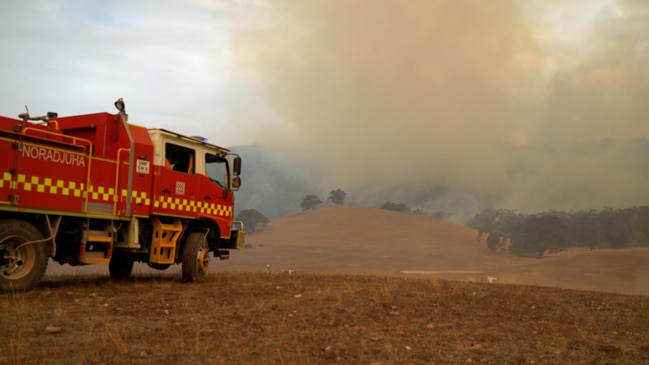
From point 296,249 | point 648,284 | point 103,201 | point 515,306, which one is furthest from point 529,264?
point 103,201

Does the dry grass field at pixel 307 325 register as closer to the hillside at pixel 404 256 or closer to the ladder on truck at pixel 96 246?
the ladder on truck at pixel 96 246

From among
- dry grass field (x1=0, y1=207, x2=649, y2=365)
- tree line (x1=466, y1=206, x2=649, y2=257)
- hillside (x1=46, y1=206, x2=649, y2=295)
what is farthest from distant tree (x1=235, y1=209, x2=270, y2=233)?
dry grass field (x1=0, y1=207, x2=649, y2=365)

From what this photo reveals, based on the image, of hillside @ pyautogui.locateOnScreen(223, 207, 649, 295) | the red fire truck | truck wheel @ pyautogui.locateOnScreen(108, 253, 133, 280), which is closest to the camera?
Answer: the red fire truck

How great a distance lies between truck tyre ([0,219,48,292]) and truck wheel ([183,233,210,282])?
11.0 feet

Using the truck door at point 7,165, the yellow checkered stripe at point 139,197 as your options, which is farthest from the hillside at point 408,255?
the truck door at point 7,165

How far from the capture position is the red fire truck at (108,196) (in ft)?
27.9

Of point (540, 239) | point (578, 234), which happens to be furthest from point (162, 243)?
point (578, 234)

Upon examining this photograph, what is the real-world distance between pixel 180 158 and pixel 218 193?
4.53 feet

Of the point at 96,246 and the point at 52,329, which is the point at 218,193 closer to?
the point at 96,246

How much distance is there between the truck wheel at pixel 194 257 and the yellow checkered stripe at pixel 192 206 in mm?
650

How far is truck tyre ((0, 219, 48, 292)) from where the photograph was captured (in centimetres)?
835

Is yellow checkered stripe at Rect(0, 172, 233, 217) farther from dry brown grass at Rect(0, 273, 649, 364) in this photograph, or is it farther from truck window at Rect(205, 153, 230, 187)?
dry brown grass at Rect(0, 273, 649, 364)

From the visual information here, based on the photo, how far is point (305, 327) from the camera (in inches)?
271

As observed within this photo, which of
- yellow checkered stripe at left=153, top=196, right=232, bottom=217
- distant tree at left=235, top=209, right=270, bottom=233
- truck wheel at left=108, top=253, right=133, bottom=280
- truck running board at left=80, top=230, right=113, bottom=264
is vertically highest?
distant tree at left=235, top=209, right=270, bottom=233
